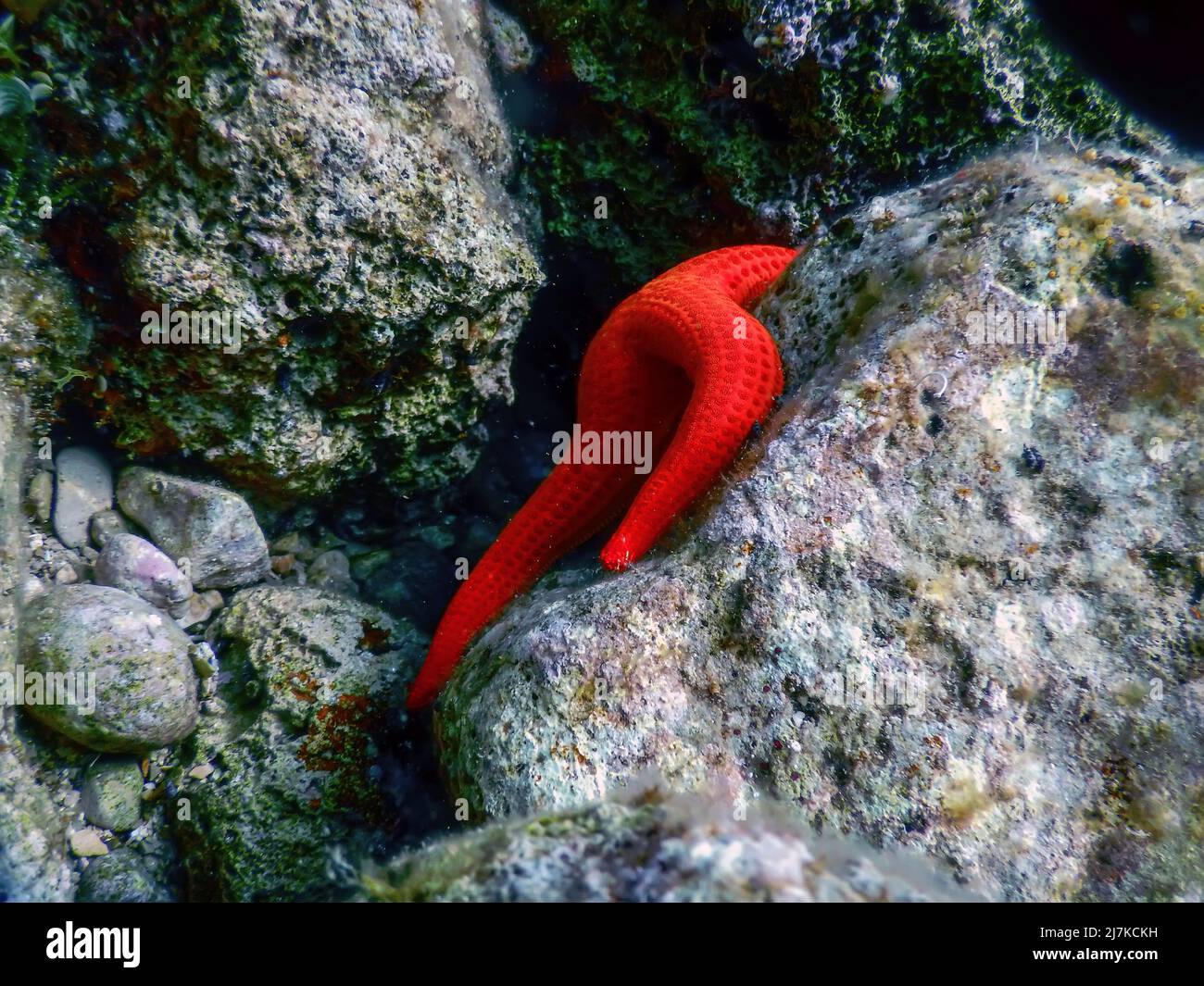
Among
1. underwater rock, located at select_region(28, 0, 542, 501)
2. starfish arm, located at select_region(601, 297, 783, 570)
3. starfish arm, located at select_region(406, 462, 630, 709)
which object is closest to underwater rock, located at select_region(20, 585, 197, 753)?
underwater rock, located at select_region(28, 0, 542, 501)

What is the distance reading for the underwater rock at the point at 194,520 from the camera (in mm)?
3318

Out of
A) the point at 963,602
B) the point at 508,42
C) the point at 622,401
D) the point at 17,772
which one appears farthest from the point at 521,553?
the point at 508,42

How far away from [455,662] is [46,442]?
2.12 meters

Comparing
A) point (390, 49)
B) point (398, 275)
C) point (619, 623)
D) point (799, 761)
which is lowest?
point (799, 761)

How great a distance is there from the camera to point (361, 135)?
2.94 m

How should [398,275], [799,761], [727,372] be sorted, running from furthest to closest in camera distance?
[398,275]
[727,372]
[799,761]

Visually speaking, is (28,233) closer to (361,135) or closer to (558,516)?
(361,135)

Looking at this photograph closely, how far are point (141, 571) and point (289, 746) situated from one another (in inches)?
44.6

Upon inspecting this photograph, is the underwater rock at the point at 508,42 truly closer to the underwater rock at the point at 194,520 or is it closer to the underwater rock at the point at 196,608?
the underwater rock at the point at 194,520

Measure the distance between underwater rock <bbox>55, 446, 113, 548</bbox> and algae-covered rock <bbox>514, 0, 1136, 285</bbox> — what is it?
8.93ft

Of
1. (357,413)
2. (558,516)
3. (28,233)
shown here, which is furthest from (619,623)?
(28,233)

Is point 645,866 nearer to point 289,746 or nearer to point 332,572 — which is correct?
point 289,746

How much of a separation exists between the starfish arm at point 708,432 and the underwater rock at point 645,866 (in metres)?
1.36

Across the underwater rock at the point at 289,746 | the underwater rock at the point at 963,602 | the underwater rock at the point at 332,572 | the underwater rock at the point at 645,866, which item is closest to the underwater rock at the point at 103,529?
the underwater rock at the point at 289,746
